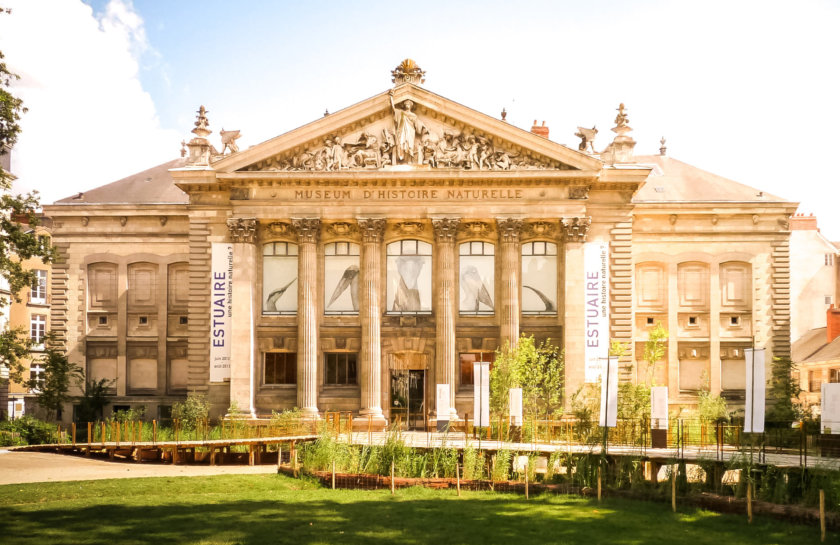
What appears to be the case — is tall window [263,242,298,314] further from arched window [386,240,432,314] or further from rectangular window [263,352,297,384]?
arched window [386,240,432,314]

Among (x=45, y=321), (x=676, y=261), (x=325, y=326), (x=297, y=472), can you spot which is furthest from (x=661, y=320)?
(x=45, y=321)

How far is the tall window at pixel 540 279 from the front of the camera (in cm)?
4997


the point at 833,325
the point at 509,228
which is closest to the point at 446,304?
the point at 509,228

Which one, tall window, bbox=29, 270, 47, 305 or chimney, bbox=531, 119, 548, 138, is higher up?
chimney, bbox=531, 119, 548, 138

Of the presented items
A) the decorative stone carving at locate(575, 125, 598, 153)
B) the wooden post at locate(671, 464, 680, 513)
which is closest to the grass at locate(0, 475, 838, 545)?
the wooden post at locate(671, 464, 680, 513)

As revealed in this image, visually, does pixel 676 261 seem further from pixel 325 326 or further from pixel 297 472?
pixel 297 472

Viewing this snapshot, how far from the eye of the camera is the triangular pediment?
4872 centimetres

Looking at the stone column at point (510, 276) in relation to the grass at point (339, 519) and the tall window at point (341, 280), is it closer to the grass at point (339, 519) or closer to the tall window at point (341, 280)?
the tall window at point (341, 280)

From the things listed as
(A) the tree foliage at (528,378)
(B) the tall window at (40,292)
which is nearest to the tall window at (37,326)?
(B) the tall window at (40,292)

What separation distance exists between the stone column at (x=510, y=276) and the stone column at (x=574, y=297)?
2.56 metres

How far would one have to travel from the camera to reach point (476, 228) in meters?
49.8

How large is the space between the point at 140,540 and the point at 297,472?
1139cm

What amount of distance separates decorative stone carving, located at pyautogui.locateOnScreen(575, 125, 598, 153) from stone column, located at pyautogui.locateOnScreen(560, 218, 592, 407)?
407 centimetres

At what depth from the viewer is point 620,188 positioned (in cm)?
4984
